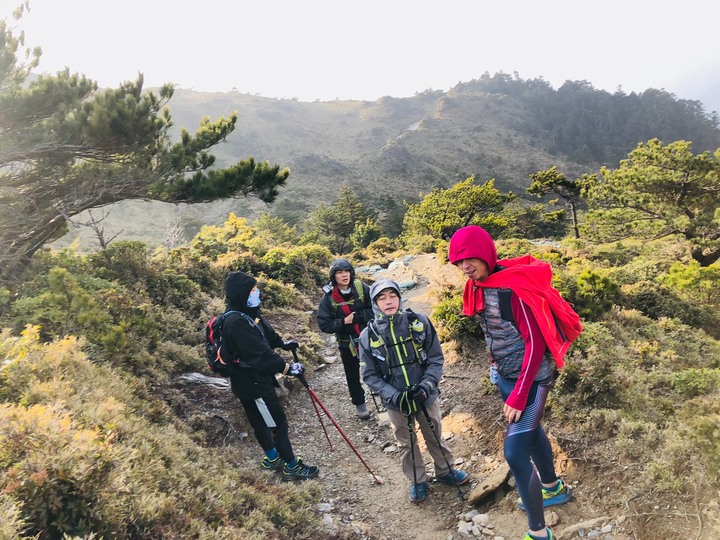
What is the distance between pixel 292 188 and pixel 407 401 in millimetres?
64134

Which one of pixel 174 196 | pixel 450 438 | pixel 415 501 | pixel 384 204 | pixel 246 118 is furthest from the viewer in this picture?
pixel 246 118

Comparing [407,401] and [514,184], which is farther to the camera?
[514,184]

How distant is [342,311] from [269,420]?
1494 mm

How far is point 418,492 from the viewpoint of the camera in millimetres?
3576

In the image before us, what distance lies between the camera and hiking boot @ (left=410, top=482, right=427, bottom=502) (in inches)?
141

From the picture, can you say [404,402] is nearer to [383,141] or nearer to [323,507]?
[323,507]

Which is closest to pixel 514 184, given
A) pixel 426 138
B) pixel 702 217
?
pixel 426 138

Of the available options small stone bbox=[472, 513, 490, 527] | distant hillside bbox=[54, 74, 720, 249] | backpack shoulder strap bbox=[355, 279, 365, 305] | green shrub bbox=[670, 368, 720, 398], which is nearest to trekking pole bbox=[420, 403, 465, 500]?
small stone bbox=[472, 513, 490, 527]

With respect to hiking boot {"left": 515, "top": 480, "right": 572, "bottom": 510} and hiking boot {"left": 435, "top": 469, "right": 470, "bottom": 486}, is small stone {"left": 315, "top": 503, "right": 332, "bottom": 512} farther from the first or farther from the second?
hiking boot {"left": 515, "top": 480, "right": 572, "bottom": 510}

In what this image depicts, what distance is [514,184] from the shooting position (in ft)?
237

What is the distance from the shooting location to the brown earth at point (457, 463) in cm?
288

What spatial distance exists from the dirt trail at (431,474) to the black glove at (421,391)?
45.1 inches

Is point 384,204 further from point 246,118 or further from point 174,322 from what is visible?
point 246,118

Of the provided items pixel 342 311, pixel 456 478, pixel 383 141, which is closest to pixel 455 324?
pixel 342 311
